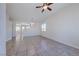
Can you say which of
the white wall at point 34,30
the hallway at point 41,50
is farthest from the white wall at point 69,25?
the white wall at point 34,30

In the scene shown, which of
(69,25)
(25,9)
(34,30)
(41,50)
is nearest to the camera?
(41,50)

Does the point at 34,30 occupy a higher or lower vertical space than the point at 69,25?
lower

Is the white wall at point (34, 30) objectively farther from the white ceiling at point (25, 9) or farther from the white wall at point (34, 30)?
the white ceiling at point (25, 9)

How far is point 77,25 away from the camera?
4871 millimetres

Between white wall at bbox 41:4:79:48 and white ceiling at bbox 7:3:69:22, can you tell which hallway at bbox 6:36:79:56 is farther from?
white ceiling at bbox 7:3:69:22

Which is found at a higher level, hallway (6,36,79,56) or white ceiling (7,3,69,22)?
white ceiling (7,3,69,22)

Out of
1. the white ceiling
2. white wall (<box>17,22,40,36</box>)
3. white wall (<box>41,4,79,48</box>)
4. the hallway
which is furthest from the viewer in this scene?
white wall (<box>17,22,40,36</box>)

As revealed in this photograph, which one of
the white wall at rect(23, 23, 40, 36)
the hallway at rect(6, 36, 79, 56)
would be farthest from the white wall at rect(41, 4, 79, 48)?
the white wall at rect(23, 23, 40, 36)

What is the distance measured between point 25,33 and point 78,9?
7.80m

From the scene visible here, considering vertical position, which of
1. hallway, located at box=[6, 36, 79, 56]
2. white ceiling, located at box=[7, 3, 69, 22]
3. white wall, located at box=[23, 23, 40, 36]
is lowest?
hallway, located at box=[6, 36, 79, 56]

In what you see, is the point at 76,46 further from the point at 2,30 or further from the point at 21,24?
the point at 21,24

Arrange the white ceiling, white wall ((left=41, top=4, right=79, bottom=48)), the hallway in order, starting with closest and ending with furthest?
1. the hallway
2. white wall ((left=41, top=4, right=79, bottom=48))
3. the white ceiling

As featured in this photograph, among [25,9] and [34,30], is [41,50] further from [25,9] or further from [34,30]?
[34,30]

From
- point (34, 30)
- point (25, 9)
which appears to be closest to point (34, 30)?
point (34, 30)
